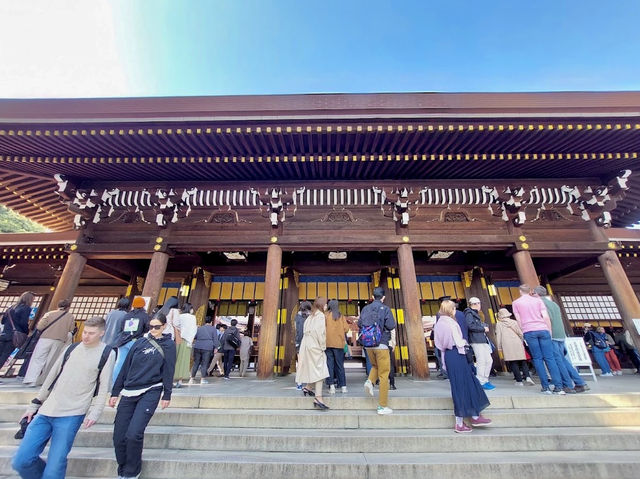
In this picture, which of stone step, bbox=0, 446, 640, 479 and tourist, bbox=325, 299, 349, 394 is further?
tourist, bbox=325, 299, 349, 394

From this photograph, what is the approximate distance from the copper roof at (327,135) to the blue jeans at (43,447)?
5.11 m

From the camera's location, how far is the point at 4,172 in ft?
22.6

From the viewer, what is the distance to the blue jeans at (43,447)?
2279 millimetres

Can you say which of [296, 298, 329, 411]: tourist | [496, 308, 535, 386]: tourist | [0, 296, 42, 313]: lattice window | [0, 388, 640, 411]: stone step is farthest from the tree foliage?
[496, 308, 535, 386]: tourist

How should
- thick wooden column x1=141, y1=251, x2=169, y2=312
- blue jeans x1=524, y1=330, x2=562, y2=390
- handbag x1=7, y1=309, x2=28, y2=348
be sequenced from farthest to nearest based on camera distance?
thick wooden column x1=141, y1=251, x2=169, y2=312, handbag x1=7, y1=309, x2=28, y2=348, blue jeans x1=524, y1=330, x2=562, y2=390

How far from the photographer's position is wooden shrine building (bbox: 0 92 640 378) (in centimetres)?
→ 564

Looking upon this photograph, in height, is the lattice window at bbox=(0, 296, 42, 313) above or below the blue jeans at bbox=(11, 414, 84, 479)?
above

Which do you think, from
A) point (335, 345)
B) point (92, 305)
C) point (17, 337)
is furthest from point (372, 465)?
point (92, 305)

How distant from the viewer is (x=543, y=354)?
4434mm

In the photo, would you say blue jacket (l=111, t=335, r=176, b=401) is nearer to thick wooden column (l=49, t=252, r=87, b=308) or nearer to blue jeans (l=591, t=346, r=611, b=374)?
thick wooden column (l=49, t=252, r=87, b=308)

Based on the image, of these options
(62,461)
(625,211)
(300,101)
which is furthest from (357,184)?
(625,211)

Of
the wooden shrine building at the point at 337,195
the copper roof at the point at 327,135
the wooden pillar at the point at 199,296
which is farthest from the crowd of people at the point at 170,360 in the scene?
the copper roof at the point at 327,135

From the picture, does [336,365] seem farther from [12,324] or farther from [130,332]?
[12,324]

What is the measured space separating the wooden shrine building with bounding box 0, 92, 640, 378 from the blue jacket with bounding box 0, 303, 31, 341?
797 mm
